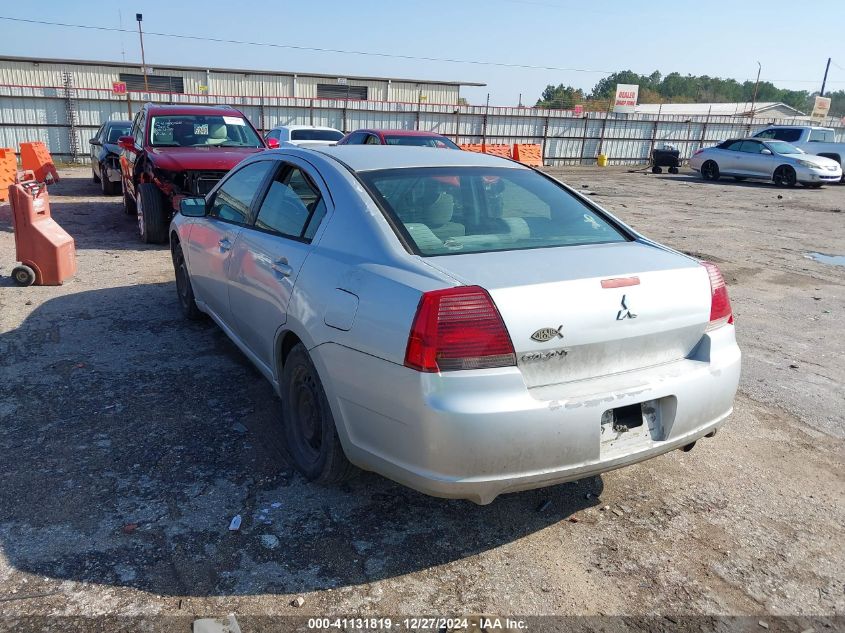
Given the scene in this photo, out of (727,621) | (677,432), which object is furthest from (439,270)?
(727,621)

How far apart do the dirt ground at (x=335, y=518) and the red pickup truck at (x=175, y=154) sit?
4222mm

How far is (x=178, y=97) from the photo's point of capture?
26.0 meters

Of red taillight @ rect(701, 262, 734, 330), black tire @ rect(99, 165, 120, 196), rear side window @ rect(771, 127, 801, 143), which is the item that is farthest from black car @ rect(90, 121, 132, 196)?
rear side window @ rect(771, 127, 801, 143)

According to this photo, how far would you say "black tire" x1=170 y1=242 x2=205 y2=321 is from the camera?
229 inches

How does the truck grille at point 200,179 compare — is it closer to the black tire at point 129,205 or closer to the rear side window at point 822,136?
the black tire at point 129,205

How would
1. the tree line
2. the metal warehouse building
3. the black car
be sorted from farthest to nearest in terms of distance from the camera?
the tree line < the metal warehouse building < the black car

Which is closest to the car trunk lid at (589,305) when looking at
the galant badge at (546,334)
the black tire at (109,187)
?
the galant badge at (546,334)

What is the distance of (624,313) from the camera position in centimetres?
278

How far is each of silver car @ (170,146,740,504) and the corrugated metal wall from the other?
23.8m

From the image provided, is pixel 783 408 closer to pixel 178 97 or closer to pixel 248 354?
pixel 248 354

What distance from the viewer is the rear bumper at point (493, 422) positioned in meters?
2.55

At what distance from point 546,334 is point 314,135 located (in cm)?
1683

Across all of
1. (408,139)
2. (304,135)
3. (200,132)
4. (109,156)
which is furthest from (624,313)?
(304,135)

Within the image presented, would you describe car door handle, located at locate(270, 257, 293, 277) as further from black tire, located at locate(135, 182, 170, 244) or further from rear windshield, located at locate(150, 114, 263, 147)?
rear windshield, located at locate(150, 114, 263, 147)
